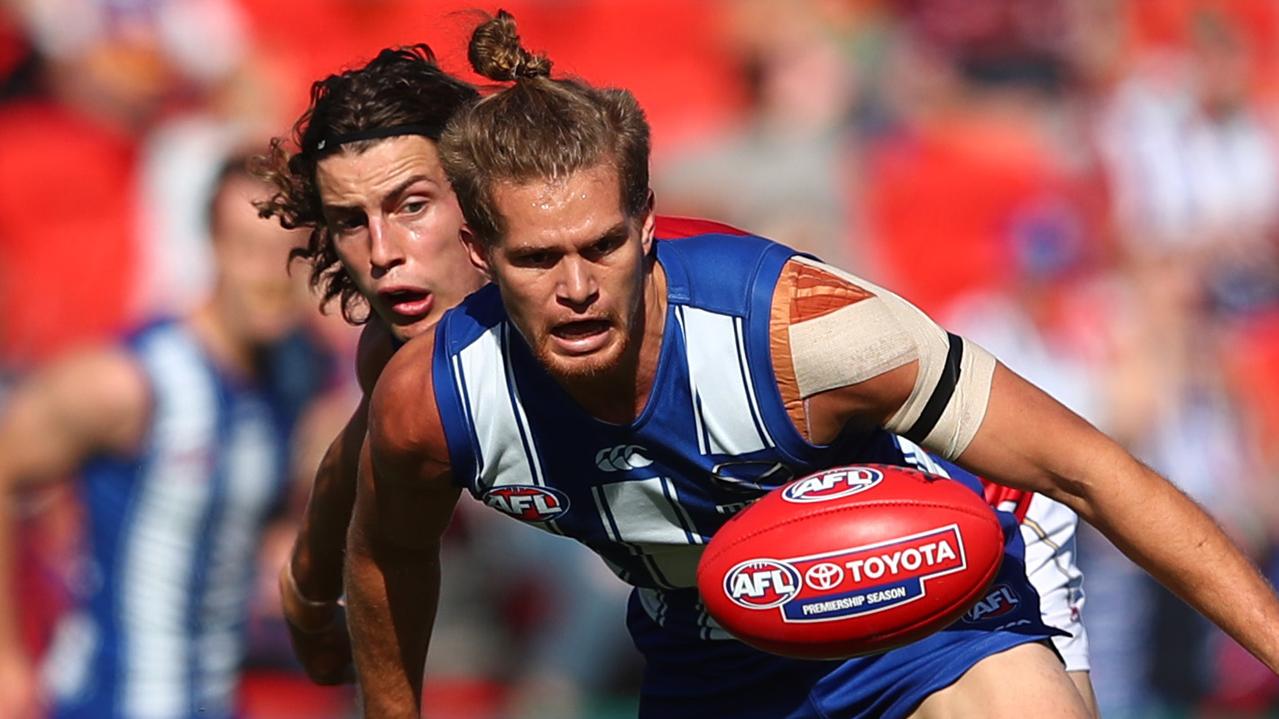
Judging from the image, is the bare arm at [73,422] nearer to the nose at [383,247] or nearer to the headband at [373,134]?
the headband at [373,134]

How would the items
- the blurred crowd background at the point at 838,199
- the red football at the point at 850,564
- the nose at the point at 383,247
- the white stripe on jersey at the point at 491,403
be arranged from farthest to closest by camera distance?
the blurred crowd background at the point at 838,199
the nose at the point at 383,247
the white stripe on jersey at the point at 491,403
the red football at the point at 850,564

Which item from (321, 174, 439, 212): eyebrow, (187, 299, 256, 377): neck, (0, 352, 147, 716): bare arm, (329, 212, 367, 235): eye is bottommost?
(0, 352, 147, 716): bare arm

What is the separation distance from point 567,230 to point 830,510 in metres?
0.67

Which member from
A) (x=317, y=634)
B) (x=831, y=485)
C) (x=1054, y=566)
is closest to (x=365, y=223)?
(x=317, y=634)

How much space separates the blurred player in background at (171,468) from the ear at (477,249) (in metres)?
3.10

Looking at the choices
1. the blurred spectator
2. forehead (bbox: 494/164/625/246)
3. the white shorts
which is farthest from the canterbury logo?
the blurred spectator

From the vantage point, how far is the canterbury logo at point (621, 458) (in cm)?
337

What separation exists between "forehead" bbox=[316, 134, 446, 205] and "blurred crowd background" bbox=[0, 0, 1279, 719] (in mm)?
2854

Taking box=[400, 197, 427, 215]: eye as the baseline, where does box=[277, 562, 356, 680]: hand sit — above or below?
below

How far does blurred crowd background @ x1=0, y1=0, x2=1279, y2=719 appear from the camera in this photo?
24.8 ft

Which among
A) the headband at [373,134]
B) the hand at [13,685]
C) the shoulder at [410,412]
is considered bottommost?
the hand at [13,685]

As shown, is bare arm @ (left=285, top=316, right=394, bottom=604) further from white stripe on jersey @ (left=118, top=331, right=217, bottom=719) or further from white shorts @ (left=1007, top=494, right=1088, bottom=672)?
white stripe on jersey @ (left=118, top=331, right=217, bottom=719)

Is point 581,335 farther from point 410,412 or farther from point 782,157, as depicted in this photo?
point 782,157

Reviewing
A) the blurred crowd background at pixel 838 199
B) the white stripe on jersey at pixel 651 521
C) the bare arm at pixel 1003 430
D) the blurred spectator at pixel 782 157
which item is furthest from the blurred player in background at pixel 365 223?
the blurred spectator at pixel 782 157
